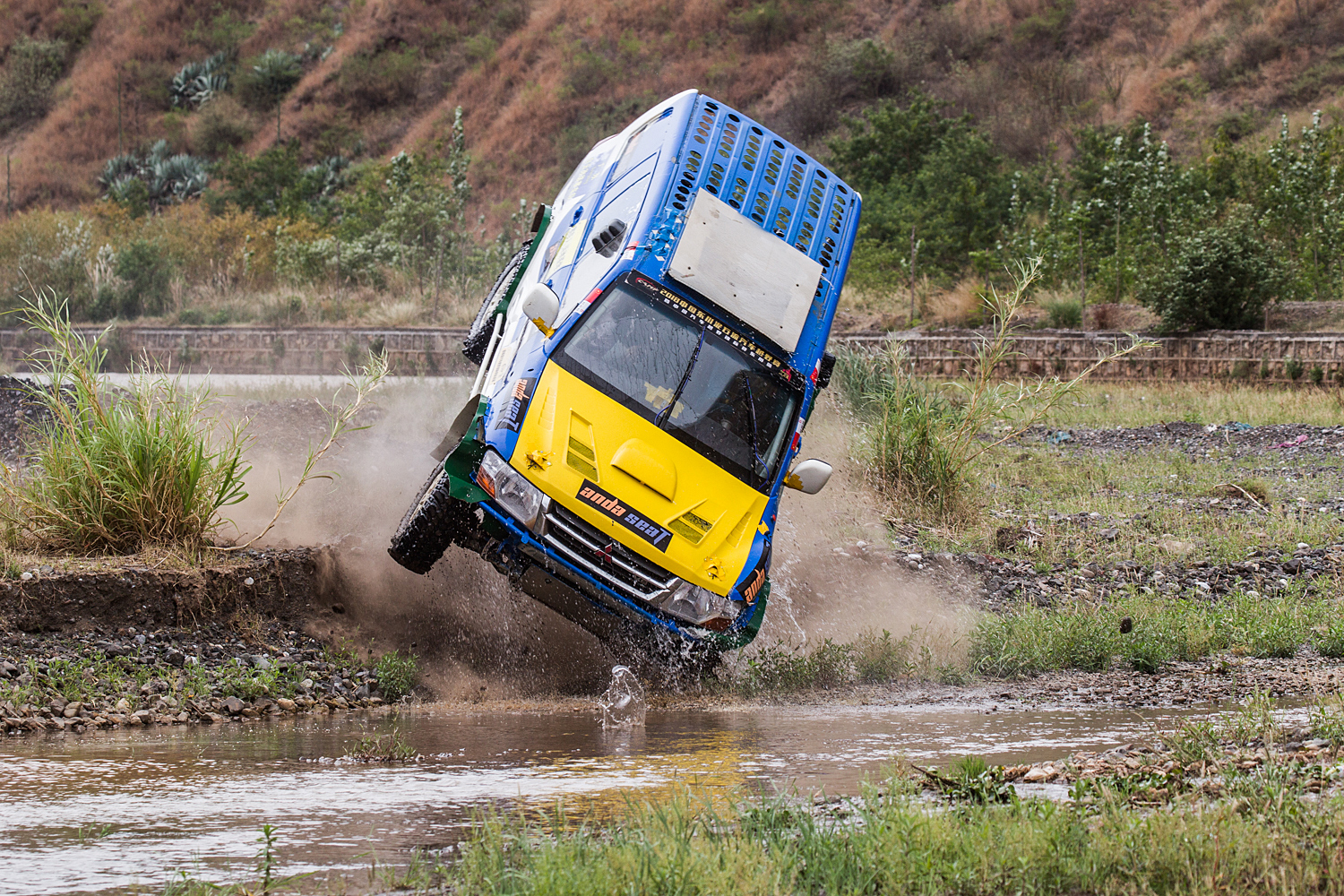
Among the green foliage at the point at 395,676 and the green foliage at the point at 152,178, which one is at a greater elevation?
the green foliage at the point at 152,178

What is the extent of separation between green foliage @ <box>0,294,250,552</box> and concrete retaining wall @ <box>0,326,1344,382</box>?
13.7 metres

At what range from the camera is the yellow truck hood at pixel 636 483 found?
729 cm

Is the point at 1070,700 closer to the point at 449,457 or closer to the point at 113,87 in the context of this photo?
the point at 449,457

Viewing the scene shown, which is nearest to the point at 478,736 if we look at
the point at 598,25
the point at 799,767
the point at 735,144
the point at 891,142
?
the point at 799,767

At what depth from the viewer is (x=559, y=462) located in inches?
290

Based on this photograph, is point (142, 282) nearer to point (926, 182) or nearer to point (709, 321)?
point (926, 182)

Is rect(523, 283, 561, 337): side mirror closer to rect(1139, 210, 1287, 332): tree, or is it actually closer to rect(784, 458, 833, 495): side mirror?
rect(784, 458, 833, 495): side mirror

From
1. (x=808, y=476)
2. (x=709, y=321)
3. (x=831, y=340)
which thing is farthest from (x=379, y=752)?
(x=831, y=340)

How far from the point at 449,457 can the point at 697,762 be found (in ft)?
8.65

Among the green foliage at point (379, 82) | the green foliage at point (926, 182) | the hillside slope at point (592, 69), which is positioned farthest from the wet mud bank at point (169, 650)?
the green foliage at point (379, 82)

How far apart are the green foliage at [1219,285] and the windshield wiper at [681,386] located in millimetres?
17641

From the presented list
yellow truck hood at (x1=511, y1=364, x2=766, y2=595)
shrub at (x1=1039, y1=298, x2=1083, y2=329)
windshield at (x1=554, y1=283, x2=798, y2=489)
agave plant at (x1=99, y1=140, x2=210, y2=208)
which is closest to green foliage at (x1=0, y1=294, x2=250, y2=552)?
yellow truck hood at (x1=511, y1=364, x2=766, y2=595)

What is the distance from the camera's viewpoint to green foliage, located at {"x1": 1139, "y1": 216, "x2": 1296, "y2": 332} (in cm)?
2270

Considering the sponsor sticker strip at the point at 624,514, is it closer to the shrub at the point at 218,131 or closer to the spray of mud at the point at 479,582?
the spray of mud at the point at 479,582
